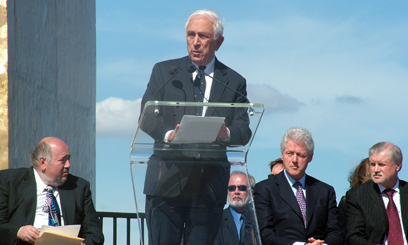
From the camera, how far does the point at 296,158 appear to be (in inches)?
142

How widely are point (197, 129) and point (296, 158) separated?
1.12 meters

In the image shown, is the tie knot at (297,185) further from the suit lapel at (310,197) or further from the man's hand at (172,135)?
the man's hand at (172,135)

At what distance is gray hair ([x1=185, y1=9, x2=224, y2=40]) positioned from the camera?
324cm

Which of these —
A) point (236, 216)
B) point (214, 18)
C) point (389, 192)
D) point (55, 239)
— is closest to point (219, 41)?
point (214, 18)

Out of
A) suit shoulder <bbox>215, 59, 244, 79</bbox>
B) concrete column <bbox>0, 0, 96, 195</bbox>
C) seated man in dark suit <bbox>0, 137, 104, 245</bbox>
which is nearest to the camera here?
suit shoulder <bbox>215, 59, 244, 79</bbox>

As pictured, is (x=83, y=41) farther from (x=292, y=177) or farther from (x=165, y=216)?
(x=165, y=216)

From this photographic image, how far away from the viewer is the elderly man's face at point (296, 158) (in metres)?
3.59

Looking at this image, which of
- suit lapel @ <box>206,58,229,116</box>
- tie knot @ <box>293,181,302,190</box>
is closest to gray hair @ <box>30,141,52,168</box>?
suit lapel @ <box>206,58,229,116</box>

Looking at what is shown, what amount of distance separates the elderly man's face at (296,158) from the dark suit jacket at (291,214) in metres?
0.09

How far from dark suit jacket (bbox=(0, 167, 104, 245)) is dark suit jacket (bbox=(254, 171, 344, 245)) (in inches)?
47.7

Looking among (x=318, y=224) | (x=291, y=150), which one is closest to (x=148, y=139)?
(x=291, y=150)

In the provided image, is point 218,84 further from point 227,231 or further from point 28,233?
point 28,233

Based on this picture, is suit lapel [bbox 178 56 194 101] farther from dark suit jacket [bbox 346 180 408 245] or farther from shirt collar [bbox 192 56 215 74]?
dark suit jacket [bbox 346 180 408 245]

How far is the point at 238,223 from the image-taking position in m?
2.91
